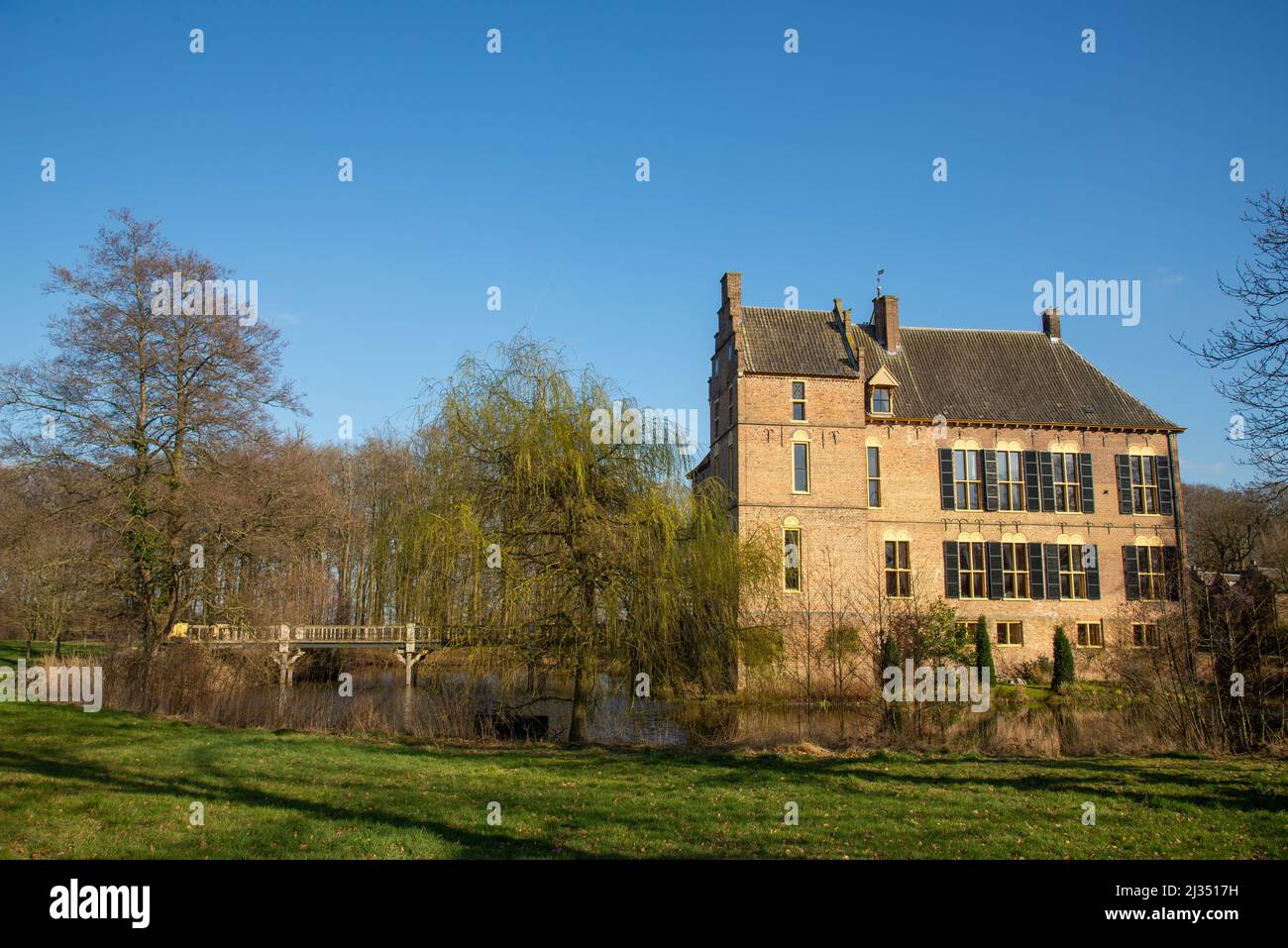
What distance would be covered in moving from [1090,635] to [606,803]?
2958 cm

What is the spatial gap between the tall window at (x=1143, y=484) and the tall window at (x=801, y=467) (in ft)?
45.2

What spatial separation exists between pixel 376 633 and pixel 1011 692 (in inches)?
941

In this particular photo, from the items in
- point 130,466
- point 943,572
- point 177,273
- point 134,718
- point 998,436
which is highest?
point 177,273

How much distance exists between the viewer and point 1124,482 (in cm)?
3438

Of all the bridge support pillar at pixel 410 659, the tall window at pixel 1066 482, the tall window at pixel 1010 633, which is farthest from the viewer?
the tall window at pixel 1066 482

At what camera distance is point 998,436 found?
3375 centimetres

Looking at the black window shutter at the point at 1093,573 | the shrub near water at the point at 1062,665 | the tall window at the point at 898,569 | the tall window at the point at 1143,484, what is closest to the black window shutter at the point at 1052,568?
the black window shutter at the point at 1093,573

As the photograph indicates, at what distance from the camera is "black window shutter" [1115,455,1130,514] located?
3419 centimetres

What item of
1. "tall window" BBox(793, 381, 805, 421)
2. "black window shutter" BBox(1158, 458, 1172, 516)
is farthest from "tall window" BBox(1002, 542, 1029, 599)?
"tall window" BBox(793, 381, 805, 421)

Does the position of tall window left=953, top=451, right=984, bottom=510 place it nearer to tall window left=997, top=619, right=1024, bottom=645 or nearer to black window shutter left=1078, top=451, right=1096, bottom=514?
black window shutter left=1078, top=451, right=1096, bottom=514

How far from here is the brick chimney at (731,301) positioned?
105 feet

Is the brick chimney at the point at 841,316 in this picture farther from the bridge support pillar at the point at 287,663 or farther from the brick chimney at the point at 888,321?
the bridge support pillar at the point at 287,663
